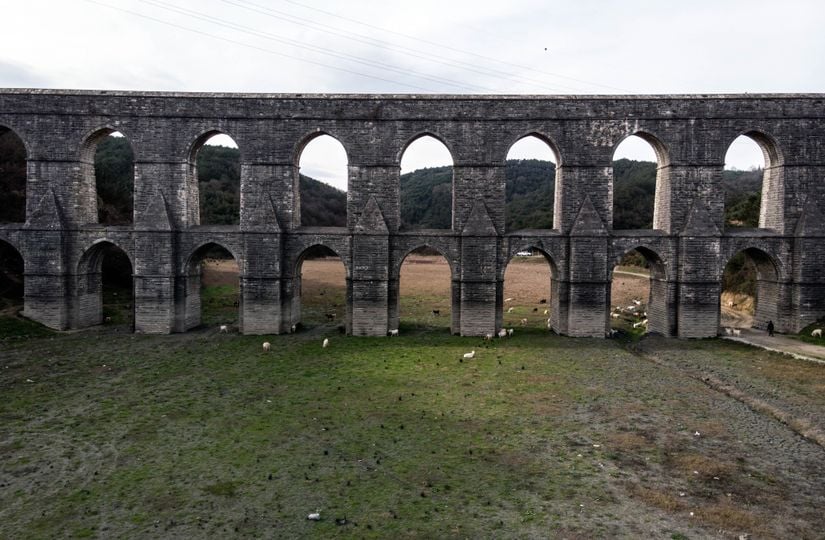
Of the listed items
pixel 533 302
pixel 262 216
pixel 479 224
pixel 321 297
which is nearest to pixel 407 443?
pixel 479 224

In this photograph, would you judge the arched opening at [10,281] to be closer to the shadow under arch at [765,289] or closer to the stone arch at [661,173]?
the stone arch at [661,173]

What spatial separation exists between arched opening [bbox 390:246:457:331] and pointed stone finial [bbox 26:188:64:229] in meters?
15.2

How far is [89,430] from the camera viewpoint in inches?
476

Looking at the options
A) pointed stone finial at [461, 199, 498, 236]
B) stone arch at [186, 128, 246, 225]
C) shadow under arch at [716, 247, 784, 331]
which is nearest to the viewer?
pointed stone finial at [461, 199, 498, 236]

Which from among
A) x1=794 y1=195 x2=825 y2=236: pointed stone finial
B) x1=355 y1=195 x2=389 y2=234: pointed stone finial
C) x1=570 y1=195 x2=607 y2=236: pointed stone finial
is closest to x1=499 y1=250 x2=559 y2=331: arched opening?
x1=570 y1=195 x2=607 y2=236: pointed stone finial

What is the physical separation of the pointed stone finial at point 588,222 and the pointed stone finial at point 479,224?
3566 mm

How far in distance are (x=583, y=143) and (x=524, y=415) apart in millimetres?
14256

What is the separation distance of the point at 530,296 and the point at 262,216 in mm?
19974

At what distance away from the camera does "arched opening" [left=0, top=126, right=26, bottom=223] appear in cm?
3133

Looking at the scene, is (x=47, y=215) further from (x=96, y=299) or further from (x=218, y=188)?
(x=218, y=188)

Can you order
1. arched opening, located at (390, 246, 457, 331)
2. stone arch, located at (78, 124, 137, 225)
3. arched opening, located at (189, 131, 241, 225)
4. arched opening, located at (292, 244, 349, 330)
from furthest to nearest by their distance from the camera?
1. arched opening, located at (189, 131, 241, 225)
2. arched opening, located at (390, 246, 457, 331)
3. arched opening, located at (292, 244, 349, 330)
4. stone arch, located at (78, 124, 137, 225)

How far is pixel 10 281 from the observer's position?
1108 inches

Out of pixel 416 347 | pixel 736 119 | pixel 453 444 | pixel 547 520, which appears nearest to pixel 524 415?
pixel 453 444

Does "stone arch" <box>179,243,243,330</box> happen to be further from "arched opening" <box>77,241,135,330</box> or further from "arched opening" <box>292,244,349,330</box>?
"arched opening" <box>292,244,349,330</box>
